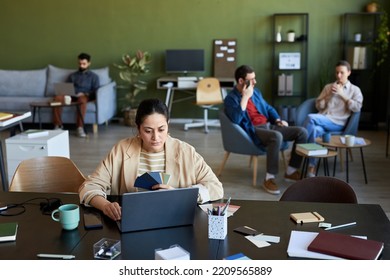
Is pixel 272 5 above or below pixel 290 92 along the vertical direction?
above

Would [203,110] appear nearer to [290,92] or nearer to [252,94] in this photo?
[290,92]

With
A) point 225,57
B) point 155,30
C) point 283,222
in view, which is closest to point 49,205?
point 283,222

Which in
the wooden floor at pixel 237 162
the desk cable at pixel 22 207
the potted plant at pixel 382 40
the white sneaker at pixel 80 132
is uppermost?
the potted plant at pixel 382 40

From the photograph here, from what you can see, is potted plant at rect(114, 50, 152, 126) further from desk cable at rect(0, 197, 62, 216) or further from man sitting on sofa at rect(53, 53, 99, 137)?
desk cable at rect(0, 197, 62, 216)

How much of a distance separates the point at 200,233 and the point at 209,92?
5859 mm

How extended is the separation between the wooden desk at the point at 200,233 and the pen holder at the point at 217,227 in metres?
0.03

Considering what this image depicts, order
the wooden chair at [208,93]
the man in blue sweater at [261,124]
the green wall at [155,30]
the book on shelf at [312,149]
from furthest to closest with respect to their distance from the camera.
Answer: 1. the green wall at [155,30]
2. the wooden chair at [208,93]
3. the man in blue sweater at [261,124]
4. the book on shelf at [312,149]

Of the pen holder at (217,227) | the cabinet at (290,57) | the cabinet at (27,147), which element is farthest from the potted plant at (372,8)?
the pen holder at (217,227)

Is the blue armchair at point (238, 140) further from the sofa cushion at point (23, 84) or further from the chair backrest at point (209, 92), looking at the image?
the sofa cushion at point (23, 84)

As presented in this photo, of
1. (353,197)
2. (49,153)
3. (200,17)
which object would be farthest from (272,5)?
(353,197)

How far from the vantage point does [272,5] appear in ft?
27.1

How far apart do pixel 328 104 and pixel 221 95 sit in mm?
2281

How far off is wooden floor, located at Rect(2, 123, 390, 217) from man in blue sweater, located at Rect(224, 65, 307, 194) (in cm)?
18

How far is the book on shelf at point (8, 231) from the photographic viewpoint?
2.01 metres
